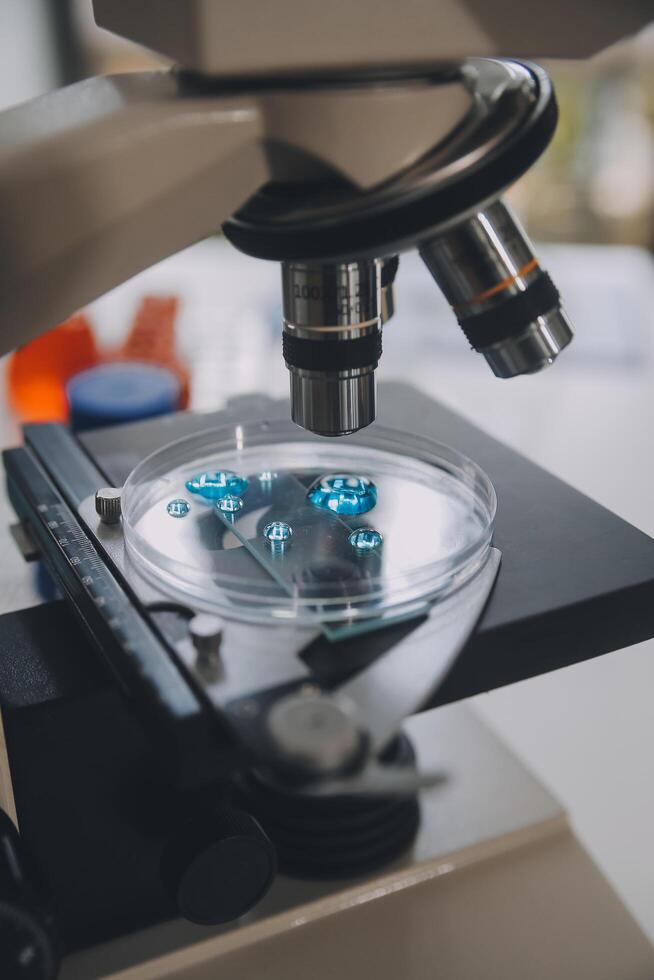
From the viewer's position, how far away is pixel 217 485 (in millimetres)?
677

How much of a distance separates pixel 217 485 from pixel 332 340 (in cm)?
18

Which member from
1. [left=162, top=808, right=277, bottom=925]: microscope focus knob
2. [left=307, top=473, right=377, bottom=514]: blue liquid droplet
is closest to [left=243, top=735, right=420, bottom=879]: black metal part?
[left=162, top=808, right=277, bottom=925]: microscope focus knob

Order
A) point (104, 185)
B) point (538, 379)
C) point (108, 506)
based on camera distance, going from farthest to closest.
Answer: point (538, 379)
point (108, 506)
point (104, 185)

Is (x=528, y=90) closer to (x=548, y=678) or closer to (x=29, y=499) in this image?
(x=29, y=499)

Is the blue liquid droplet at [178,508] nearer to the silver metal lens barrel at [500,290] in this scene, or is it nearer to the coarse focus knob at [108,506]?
the coarse focus knob at [108,506]

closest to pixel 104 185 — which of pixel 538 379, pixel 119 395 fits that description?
pixel 119 395

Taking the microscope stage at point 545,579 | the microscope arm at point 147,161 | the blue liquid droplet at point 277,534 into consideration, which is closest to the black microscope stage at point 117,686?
the microscope stage at point 545,579

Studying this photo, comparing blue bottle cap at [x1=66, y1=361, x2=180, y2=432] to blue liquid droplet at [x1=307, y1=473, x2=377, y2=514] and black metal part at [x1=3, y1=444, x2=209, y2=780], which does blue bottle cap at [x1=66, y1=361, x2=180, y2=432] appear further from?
blue liquid droplet at [x1=307, y1=473, x2=377, y2=514]

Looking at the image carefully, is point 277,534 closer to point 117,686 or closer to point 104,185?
point 117,686

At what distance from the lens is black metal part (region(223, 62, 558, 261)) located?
47 cm

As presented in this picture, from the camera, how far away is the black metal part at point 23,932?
481 mm

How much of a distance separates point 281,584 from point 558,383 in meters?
0.94

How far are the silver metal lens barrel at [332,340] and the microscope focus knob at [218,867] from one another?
24cm

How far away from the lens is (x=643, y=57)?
2607 mm
